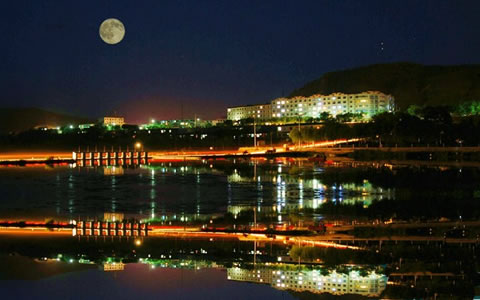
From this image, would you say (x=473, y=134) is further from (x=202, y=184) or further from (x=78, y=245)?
(x=78, y=245)

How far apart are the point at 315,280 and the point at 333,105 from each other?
160 metres

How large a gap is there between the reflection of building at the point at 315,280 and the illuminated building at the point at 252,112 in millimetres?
163914

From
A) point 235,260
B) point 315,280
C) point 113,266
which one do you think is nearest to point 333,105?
point 235,260

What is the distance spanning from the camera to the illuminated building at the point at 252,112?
178 meters

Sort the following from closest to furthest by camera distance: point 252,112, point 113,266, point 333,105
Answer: point 113,266
point 333,105
point 252,112

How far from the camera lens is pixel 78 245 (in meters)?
12.1

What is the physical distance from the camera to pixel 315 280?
9555mm

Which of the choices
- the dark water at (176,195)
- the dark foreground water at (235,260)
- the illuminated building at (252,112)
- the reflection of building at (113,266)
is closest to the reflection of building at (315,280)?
the dark foreground water at (235,260)

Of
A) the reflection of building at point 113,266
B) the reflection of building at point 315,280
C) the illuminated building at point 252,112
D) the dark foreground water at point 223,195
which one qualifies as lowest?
the reflection of building at point 315,280

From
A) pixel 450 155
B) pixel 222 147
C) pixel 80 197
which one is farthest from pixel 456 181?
pixel 222 147

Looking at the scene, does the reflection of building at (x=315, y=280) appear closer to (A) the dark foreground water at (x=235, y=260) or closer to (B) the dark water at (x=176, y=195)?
(A) the dark foreground water at (x=235, y=260)

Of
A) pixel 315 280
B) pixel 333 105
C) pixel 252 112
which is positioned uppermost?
pixel 333 105

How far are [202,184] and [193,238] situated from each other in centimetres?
1403

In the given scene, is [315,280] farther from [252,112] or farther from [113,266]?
[252,112]
